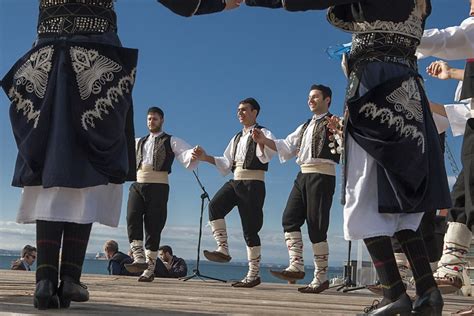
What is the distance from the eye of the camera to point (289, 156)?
20.5 ft

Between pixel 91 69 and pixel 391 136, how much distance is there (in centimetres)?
140

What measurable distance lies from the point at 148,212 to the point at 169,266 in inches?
116

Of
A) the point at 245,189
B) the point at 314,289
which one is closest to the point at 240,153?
the point at 245,189

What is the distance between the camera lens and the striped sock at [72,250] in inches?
108

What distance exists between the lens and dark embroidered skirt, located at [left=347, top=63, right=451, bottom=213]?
249 cm

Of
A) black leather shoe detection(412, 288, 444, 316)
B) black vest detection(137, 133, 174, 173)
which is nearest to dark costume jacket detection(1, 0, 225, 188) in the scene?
black leather shoe detection(412, 288, 444, 316)

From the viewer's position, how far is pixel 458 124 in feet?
12.5

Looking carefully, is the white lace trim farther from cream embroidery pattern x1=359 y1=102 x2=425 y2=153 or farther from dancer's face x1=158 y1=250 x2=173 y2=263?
dancer's face x1=158 y1=250 x2=173 y2=263

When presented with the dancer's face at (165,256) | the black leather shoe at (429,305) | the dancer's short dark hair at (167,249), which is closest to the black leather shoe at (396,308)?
the black leather shoe at (429,305)

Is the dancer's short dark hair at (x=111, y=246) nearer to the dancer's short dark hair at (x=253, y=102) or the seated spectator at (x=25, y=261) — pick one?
the seated spectator at (x=25, y=261)

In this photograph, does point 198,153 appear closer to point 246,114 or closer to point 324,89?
point 246,114

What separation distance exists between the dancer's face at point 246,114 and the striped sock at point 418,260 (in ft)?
14.4

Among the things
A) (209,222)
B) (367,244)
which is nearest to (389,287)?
(367,244)

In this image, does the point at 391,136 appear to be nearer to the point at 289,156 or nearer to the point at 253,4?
the point at 253,4
